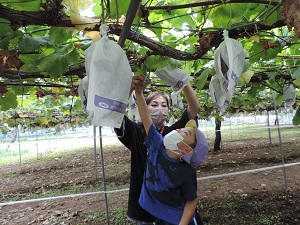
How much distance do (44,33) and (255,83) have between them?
86.2 inches

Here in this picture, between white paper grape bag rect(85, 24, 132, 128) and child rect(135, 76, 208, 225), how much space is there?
0.68 meters

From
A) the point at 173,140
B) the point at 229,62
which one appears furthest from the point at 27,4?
the point at 173,140

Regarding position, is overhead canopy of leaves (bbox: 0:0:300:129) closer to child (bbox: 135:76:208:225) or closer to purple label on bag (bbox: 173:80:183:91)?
purple label on bag (bbox: 173:80:183:91)

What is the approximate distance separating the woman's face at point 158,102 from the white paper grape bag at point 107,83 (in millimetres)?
1111

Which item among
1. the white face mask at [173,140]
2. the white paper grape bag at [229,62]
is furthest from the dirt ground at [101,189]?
the white paper grape bag at [229,62]

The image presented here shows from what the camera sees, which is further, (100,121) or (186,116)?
(186,116)

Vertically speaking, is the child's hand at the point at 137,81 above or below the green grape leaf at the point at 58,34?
below

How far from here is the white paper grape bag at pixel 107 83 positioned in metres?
0.77

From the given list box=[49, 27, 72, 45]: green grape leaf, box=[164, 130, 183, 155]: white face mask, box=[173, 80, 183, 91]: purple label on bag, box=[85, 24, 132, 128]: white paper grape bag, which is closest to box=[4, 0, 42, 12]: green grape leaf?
box=[49, 27, 72, 45]: green grape leaf

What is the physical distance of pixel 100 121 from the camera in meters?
0.76

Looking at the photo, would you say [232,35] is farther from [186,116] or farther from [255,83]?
[255,83]

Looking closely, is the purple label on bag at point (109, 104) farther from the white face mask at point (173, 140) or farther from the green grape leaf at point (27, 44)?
the white face mask at point (173, 140)

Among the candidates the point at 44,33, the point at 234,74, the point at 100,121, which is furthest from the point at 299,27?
the point at 44,33

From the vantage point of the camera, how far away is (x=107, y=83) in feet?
2.60
